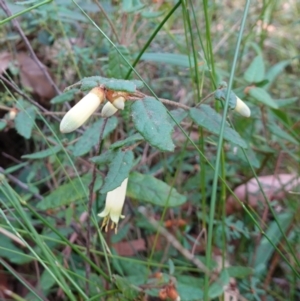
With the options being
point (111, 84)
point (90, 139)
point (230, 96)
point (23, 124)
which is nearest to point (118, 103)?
point (111, 84)

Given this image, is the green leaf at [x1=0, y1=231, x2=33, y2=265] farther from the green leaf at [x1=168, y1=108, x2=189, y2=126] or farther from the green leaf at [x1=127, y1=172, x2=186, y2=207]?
the green leaf at [x1=168, y1=108, x2=189, y2=126]

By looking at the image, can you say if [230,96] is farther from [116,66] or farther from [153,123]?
[116,66]

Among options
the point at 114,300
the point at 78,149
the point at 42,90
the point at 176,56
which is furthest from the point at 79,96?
the point at 114,300

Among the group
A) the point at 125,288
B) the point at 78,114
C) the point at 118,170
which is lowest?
the point at 125,288

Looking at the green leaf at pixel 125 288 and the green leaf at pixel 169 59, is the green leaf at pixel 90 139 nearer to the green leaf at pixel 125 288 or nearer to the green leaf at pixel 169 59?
the green leaf at pixel 125 288

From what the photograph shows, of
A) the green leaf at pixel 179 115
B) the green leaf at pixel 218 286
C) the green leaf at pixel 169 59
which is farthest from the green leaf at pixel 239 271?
the green leaf at pixel 169 59

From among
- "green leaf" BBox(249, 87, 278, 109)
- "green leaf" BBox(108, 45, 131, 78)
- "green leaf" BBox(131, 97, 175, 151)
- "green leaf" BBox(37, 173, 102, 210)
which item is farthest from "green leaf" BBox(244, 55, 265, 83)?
"green leaf" BBox(131, 97, 175, 151)
